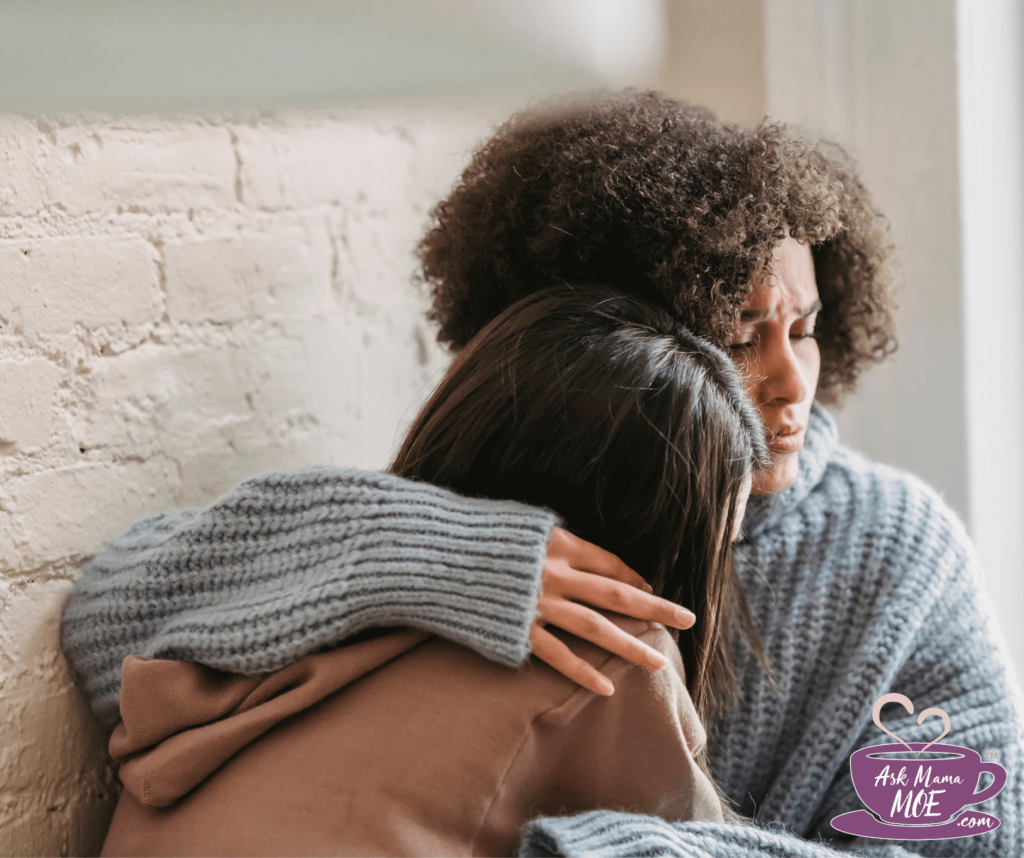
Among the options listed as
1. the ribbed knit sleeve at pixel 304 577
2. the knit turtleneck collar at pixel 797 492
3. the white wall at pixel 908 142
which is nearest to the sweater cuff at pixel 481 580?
the ribbed knit sleeve at pixel 304 577

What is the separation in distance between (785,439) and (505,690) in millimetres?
363

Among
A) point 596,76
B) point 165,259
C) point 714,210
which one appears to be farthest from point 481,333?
point 596,76

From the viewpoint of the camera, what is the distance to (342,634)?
2.02ft

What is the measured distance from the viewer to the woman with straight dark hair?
582 millimetres

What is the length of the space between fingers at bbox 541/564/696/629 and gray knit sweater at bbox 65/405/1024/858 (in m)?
0.04

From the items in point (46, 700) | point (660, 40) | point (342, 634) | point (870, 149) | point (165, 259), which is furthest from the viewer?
point (870, 149)

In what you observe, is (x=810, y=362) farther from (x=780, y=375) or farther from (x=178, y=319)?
(x=178, y=319)

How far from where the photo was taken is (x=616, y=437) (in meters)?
0.62

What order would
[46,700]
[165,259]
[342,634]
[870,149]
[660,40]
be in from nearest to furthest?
1. [660,40]
2. [342,634]
3. [46,700]
4. [165,259]
5. [870,149]

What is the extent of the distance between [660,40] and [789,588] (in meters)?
0.82

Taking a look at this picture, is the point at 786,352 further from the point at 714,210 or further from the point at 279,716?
the point at 279,716

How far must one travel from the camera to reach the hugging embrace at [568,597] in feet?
1.93

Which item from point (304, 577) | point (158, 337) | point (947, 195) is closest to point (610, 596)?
point (304, 577)

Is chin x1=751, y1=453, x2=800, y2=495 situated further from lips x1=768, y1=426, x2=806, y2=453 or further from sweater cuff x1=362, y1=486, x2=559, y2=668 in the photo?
sweater cuff x1=362, y1=486, x2=559, y2=668
